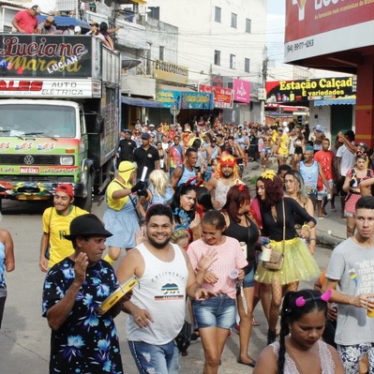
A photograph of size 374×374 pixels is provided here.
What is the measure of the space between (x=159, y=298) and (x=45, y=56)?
38.9ft

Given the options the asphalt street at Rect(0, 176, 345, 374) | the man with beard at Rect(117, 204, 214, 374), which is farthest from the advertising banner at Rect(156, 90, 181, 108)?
the man with beard at Rect(117, 204, 214, 374)

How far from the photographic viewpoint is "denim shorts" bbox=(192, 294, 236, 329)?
5570 millimetres

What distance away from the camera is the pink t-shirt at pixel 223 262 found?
5590 millimetres

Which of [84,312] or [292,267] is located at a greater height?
[84,312]

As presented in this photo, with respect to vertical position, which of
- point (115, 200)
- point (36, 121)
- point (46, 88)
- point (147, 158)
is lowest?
point (115, 200)

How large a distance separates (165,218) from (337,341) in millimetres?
1340

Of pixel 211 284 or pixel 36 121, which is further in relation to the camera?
pixel 36 121

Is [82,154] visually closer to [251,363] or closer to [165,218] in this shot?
[251,363]

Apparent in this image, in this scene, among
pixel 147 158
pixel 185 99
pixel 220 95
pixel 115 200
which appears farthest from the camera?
pixel 220 95

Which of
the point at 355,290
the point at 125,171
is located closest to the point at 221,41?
the point at 125,171

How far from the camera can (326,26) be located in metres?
13.9

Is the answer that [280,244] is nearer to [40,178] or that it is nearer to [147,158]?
[40,178]

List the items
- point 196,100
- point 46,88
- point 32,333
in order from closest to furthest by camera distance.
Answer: point 32,333
point 46,88
point 196,100

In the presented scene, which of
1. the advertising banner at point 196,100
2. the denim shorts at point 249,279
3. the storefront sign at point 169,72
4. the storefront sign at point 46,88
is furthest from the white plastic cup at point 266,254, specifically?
the storefront sign at point 169,72
